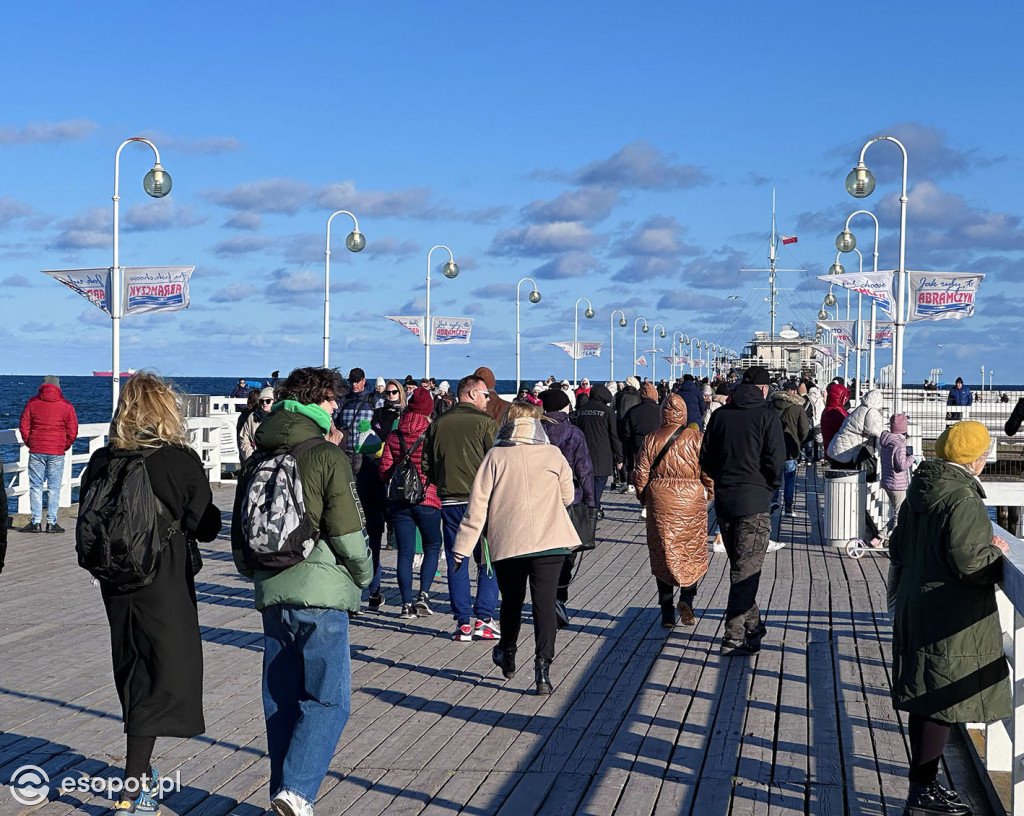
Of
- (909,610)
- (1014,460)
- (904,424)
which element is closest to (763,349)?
(1014,460)

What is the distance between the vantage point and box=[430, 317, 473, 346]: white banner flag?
111 ft

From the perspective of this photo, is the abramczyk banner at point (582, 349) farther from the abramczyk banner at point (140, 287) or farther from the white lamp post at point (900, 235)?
the abramczyk banner at point (140, 287)

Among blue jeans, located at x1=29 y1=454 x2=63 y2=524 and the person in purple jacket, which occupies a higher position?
the person in purple jacket

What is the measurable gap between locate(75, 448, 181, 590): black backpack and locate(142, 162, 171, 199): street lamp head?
1500 centimetres

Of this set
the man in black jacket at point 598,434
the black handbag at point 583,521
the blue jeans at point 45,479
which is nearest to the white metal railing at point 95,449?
the blue jeans at point 45,479

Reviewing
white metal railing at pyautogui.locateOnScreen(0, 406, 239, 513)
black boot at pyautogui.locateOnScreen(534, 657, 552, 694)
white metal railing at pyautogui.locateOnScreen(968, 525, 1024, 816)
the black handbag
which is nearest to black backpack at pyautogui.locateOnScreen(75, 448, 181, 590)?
black boot at pyautogui.locateOnScreen(534, 657, 552, 694)

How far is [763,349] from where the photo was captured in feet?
378

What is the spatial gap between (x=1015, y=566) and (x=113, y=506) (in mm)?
3484

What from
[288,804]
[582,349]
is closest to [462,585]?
[288,804]

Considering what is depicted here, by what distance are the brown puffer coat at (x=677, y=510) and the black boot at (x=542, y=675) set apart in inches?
88.4

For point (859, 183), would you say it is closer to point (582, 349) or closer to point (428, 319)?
point (428, 319)

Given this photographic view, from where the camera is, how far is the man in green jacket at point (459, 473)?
898cm

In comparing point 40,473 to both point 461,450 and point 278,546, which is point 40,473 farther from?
point 278,546

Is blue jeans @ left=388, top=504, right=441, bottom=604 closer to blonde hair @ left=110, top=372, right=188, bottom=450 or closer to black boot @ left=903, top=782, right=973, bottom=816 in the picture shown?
blonde hair @ left=110, top=372, right=188, bottom=450
